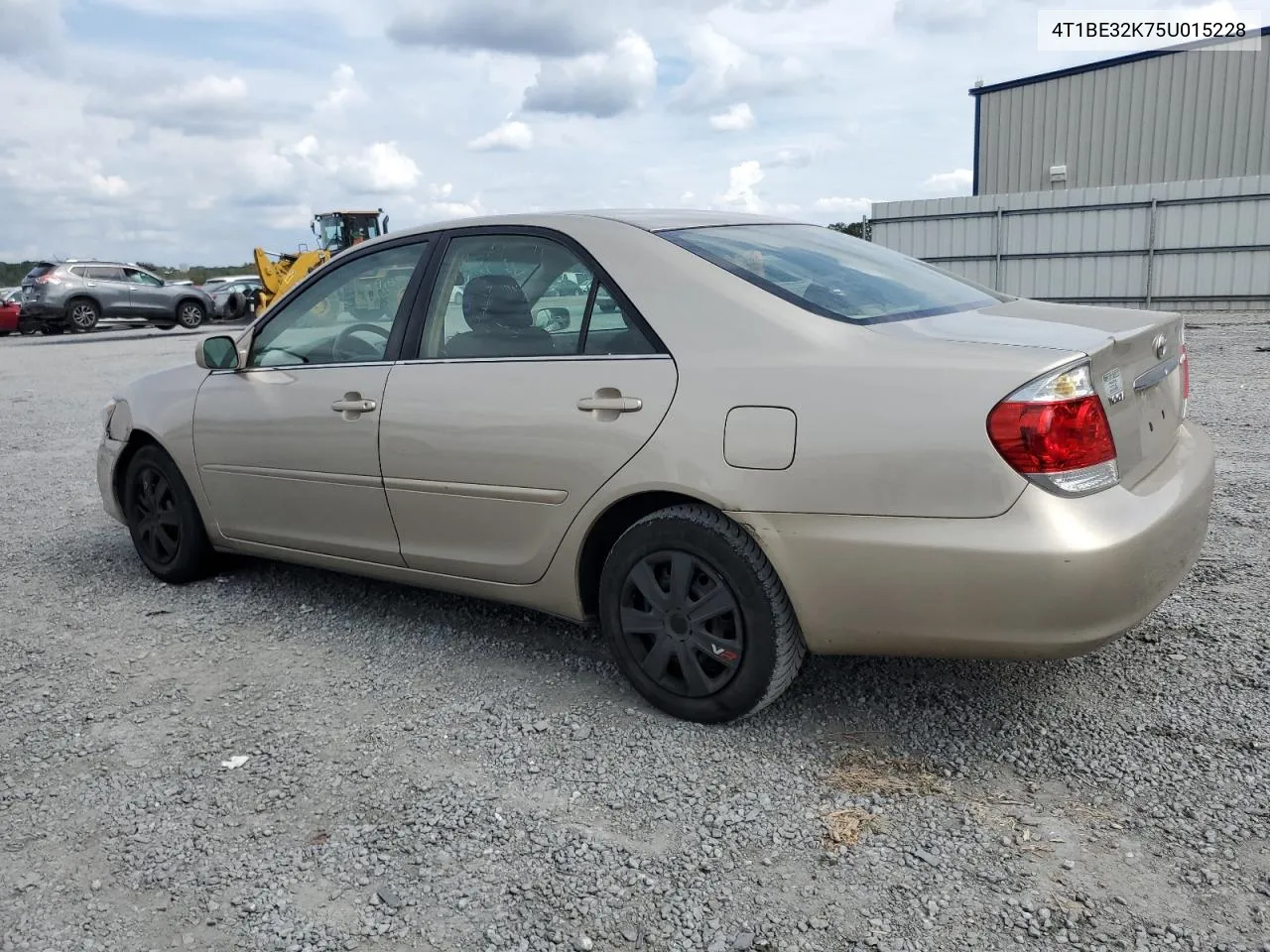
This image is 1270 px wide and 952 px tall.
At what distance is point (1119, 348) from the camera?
278 centimetres

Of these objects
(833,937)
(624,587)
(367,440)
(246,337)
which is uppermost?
(246,337)

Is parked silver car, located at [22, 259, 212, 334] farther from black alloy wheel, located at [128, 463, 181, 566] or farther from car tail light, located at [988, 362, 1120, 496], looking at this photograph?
car tail light, located at [988, 362, 1120, 496]

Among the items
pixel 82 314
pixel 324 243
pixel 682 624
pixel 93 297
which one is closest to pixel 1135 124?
pixel 324 243

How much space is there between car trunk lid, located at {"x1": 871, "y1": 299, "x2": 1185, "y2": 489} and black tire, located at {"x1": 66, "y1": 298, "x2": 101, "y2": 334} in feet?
86.1

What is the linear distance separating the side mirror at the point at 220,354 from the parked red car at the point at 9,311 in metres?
24.8

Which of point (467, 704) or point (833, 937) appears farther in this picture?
point (467, 704)

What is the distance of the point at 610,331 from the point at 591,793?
4.39ft

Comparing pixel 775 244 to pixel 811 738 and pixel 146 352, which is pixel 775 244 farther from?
pixel 146 352

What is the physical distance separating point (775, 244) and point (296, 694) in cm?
217

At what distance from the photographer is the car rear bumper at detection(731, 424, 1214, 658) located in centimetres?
251

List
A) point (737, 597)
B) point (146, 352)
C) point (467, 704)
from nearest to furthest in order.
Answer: point (737, 597) → point (467, 704) → point (146, 352)

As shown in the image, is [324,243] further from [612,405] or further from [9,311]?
[612,405]

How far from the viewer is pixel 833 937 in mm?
2193

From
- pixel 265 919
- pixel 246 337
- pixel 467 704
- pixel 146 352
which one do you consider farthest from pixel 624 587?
pixel 146 352
